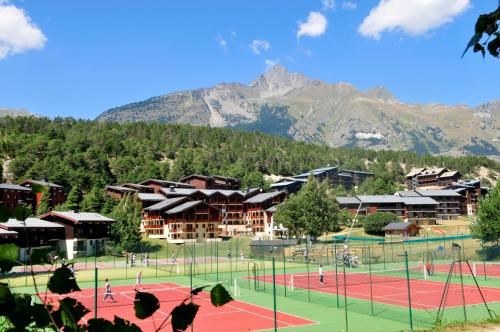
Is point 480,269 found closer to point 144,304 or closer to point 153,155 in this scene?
point 144,304

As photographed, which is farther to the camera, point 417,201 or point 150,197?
point 417,201

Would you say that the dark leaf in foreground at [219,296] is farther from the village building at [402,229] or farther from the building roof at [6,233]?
the village building at [402,229]

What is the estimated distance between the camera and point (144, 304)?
2936 mm

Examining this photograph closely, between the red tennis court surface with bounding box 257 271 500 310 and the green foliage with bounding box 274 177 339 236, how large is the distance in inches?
1227

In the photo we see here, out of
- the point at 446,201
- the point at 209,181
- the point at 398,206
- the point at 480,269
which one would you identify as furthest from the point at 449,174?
the point at 480,269

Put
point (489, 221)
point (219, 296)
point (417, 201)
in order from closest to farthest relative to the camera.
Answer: point (219, 296), point (489, 221), point (417, 201)

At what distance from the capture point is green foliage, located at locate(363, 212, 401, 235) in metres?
81.0

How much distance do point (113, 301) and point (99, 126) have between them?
142m

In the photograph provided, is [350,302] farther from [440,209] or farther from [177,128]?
[177,128]

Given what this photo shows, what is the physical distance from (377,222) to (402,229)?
195 inches

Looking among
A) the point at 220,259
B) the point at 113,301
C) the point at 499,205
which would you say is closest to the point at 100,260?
the point at 220,259

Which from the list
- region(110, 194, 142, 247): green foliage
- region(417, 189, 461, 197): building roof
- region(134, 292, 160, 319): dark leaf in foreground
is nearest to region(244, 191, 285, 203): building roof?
region(110, 194, 142, 247): green foliage

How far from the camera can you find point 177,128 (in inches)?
6983

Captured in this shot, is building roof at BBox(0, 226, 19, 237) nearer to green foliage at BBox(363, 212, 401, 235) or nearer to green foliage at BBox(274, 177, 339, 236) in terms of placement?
green foliage at BBox(274, 177, 339, 236)
